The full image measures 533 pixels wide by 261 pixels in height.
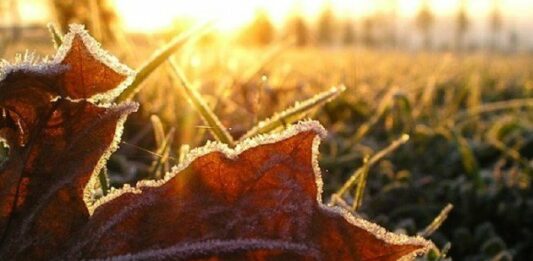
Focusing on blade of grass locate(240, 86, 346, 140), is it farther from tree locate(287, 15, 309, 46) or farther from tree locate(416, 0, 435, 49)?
tree locate(416, 0, 435, 49)

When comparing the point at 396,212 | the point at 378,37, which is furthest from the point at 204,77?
the point at 378,37

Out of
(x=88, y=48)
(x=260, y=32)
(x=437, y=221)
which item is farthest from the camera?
(x=260, y=32)

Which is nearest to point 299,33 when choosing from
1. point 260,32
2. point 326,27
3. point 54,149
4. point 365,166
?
point 365,166

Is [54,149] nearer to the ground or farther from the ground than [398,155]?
farther from the ground

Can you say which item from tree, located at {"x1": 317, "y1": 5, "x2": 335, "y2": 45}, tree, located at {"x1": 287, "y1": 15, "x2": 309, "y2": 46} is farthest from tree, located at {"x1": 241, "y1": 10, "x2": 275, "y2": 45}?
tree, located at {"x1": 317, "y1": 5, "x2": 335, "y2": 45}

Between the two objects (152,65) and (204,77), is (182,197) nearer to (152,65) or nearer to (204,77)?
(152,65)

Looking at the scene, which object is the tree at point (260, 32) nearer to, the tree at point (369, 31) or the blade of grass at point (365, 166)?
the tree at point (369, 31)

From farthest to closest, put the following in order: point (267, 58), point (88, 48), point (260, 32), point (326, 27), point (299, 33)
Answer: point (326, 27), point (260, 32), point (299, 33), point (267, 58), point (88, 48)

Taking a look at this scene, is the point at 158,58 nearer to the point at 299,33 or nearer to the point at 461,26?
the point at 299,33
